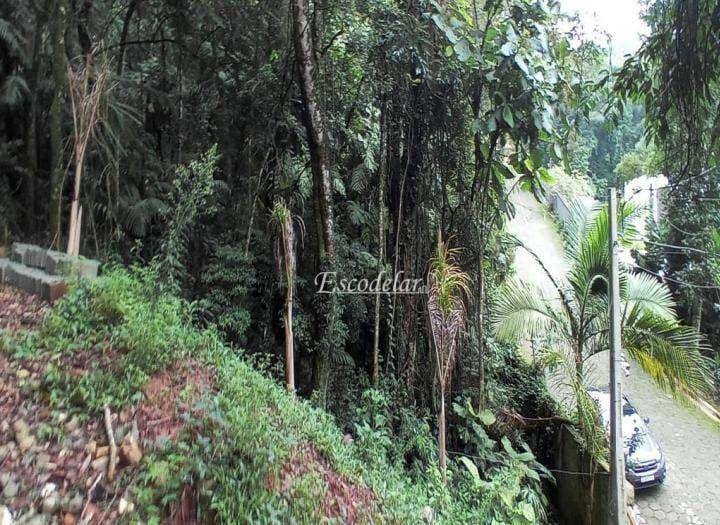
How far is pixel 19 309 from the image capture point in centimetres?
310

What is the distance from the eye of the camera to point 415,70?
4402mm

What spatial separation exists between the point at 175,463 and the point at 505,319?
3.84 meters

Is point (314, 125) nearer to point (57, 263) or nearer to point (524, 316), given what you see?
point (57, 263)

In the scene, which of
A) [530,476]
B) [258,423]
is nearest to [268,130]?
[258,423]

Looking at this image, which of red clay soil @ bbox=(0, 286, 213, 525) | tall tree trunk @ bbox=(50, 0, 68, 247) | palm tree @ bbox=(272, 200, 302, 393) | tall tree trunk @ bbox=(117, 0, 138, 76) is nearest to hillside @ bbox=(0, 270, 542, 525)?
red clay soil @ bbox=(0, 286, 213, 525)

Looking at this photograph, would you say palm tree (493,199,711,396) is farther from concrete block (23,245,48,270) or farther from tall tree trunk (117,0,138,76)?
tall tree trunk (117,0,138,76)

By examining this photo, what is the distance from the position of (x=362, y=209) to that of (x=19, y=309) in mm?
3182

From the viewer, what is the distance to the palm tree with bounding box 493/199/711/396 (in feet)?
13.1

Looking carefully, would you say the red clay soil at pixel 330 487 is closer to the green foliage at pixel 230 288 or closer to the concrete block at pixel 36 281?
the green foliage at pixel 230 288

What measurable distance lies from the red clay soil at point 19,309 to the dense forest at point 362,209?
0.20 meters

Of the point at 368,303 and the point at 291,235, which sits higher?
the point at 291,235

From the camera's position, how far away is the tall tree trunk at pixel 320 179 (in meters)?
3.84

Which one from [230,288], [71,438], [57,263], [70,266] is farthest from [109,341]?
[230,288]

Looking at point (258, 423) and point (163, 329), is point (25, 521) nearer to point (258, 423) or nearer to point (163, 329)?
point (258, 423)
